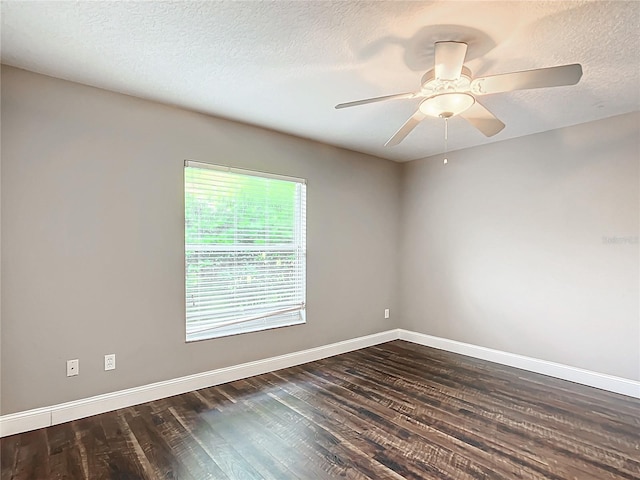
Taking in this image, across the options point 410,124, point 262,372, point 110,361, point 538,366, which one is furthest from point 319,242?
point 538,366

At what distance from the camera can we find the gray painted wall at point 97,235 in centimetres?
243

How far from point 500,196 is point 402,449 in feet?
9.79

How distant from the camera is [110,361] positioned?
2.76 metres

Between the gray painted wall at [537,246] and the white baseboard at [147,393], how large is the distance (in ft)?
5.48

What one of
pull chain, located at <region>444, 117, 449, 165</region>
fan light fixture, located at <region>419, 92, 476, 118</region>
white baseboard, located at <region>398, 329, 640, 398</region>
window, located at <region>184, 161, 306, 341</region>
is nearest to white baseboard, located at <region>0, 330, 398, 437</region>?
window, located at <region>184, 161, 306, 341</region>

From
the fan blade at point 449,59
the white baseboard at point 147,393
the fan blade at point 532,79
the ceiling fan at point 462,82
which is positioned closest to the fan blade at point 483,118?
the ceiling fan at point 462,82

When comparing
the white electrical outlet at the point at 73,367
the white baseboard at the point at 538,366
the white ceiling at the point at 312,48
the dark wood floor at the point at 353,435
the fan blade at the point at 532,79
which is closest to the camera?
the fan blade at the point at 532,79

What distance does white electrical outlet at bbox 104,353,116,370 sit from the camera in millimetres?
2746

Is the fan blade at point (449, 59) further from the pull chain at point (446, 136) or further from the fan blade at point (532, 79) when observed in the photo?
the pull chain at point (446, 136)

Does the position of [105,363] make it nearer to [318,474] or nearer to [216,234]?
[216,234]

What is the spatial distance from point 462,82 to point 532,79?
352 mm

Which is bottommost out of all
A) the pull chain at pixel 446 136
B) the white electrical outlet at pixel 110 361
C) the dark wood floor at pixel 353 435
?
the dark wood floor at pixel 353 435

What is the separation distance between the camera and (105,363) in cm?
274

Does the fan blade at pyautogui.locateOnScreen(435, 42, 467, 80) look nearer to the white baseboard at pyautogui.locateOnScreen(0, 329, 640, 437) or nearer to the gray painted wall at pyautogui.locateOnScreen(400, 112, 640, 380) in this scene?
the gray painted wall at pyautogui.locateOnScreen(400, 112, 640, 380)
